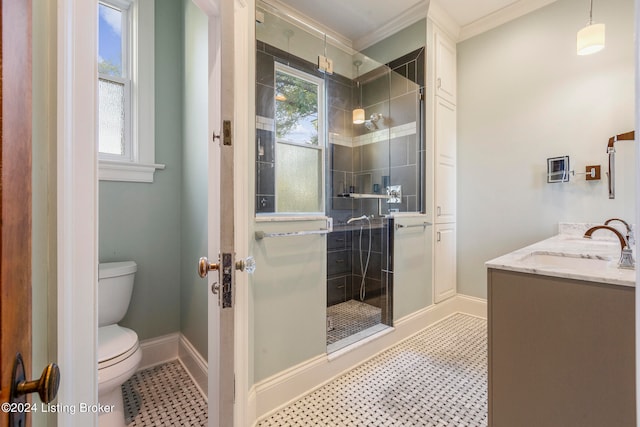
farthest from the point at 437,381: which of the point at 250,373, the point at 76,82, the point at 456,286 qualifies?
the point at 76,82

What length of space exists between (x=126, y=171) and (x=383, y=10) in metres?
2.64

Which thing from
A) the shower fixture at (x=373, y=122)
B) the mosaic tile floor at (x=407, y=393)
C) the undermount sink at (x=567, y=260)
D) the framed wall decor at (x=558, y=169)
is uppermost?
the shower fixture at (x=373, y=122)

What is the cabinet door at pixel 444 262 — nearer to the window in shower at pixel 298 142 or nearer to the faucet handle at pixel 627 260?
the window in shower at pixel 298 142

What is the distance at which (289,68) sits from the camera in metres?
1.92

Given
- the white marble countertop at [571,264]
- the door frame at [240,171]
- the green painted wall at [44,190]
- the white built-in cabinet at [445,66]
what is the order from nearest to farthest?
the green painted wall at [44,190] → the white marble countertop at [571,264] → the door frame at [240,171] → the white built-in cabinet at [445,66]

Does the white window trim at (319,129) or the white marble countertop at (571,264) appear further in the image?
the white window trim at (319,129)

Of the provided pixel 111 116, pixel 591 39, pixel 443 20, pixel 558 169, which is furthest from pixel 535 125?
pixel 111 116

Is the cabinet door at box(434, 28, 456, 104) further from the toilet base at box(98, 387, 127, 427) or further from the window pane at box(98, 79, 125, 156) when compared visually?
the toilet base at box(98, 387, 127, 427)

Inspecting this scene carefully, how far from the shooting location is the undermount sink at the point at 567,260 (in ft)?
4.38

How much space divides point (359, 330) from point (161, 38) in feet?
8.96

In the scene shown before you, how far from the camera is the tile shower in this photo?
7.97 ft

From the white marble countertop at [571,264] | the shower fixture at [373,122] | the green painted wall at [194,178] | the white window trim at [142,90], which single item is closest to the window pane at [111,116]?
the white window trim at [142,90]

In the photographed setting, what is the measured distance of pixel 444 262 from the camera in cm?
282

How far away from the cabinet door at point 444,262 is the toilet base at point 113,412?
8.30ft
